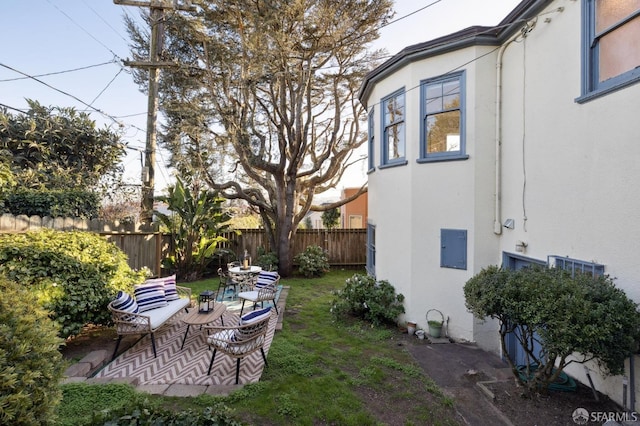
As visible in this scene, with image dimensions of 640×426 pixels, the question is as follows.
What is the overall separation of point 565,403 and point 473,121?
503 cm

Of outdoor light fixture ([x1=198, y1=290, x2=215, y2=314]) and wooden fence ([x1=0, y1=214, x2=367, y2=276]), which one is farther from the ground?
wooden fence ([x1=0, y1=214, x2=367, y2=276])

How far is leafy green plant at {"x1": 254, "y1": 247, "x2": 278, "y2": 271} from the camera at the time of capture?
12430 mm

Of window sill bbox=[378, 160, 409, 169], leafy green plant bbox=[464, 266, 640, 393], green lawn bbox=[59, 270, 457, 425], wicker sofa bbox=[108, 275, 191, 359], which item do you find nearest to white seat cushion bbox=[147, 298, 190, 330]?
wicker sofa bbox=[108, 275, 191, 359]

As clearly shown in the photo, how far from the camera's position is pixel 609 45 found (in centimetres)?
402

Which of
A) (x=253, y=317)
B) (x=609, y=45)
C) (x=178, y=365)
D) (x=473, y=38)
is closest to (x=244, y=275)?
(x=178, y=365)

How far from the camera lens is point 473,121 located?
20.7 feet

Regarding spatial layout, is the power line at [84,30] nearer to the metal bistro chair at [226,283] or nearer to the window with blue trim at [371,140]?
the metal bistro chair at [226,283]

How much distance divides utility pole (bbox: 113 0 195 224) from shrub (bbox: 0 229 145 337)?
3.97 m

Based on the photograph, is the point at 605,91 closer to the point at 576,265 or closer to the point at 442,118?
the point at 576,265

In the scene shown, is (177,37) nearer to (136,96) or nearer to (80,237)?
(136,96)

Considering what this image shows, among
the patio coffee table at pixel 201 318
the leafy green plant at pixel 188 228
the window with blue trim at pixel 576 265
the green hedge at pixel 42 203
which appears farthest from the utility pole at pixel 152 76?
the window with blue trim at pixel 576 265

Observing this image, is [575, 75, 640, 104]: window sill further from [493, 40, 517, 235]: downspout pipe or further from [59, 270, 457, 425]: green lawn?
[59, 270, 457, 425]: green lawn

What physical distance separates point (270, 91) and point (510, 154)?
30.2 feet

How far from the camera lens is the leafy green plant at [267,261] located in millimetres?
12430
